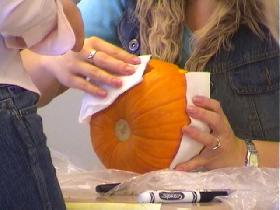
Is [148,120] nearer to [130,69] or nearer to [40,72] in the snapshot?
[130,69]

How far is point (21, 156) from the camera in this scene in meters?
0.51

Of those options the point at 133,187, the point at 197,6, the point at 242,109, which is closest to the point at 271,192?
the point at 133,187

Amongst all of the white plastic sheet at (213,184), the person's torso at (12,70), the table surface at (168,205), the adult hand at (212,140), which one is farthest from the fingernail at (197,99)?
the person's torso at (12,70)

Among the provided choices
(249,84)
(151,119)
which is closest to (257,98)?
(249,84)

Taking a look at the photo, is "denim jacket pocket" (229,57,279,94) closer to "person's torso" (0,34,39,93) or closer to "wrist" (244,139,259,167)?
"wrist" (244,139,259,167)

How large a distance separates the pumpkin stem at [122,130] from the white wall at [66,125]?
0.66 meters

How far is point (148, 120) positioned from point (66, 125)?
76cm

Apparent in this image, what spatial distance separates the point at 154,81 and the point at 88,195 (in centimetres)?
21

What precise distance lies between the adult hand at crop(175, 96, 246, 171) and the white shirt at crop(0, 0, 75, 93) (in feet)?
0.87

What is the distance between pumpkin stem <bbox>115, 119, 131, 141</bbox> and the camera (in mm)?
835

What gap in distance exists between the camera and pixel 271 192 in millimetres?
675

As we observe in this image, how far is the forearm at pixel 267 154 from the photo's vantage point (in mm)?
878

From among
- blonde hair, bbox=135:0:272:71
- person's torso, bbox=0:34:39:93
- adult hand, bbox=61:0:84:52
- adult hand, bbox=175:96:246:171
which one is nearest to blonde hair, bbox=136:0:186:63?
blonde hair, bbox=135:0:272:71

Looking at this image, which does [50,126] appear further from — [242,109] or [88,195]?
[88,195]
